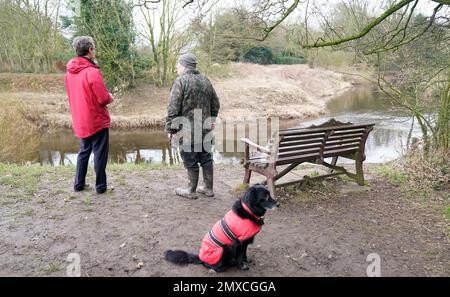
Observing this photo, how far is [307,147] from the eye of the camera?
5.13 m

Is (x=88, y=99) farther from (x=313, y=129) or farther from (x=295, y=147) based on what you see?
(x=313, y=129)

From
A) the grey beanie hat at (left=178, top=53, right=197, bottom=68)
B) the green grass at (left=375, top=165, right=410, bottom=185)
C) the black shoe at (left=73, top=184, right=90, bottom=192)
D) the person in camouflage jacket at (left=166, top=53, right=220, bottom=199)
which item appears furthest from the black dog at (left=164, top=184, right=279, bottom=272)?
the green grass at (left=375, top=165, right=410, bottom=185)

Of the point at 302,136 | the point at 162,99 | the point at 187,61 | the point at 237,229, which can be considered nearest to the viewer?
the point at 237,229

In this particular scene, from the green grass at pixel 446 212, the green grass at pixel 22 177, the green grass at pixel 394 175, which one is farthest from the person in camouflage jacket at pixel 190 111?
the green grass at pixel 394 175

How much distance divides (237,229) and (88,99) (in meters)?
2.80

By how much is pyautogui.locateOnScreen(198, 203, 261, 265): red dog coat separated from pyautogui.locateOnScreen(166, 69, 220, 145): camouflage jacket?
189 cm

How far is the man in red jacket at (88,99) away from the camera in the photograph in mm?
4734

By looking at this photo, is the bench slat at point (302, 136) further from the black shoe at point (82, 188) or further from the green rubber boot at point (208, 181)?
the black shoe at point (82, 188)

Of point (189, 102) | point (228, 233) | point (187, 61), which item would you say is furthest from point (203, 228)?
point (187, 61)

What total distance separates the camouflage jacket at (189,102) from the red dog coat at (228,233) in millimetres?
1886

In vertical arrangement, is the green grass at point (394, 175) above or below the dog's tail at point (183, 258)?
above

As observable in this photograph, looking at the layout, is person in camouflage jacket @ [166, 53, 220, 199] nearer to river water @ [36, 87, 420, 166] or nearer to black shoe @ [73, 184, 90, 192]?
black shoe @ [73, 184, 90, 192]

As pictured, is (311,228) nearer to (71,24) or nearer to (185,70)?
(185,70)

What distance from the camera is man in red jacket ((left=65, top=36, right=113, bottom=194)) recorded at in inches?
186
